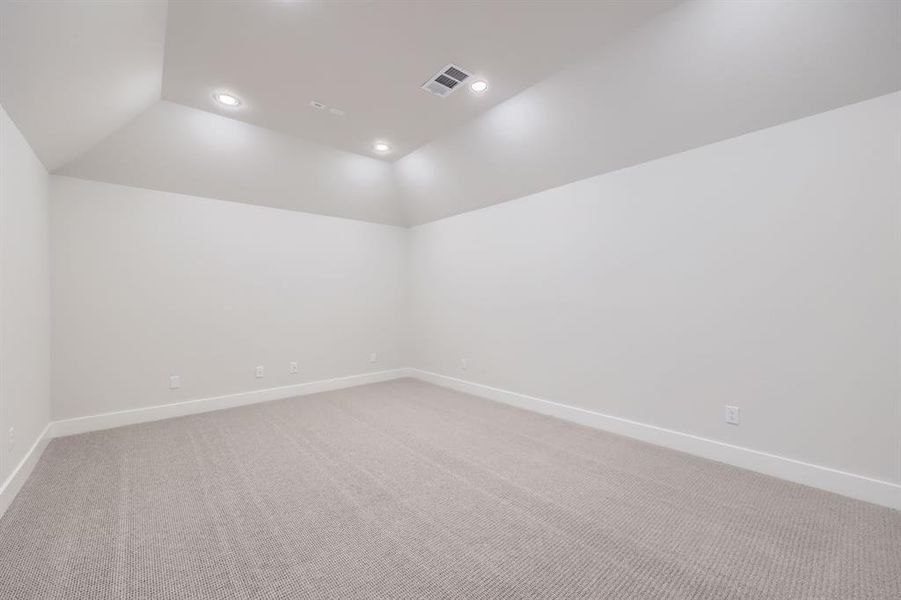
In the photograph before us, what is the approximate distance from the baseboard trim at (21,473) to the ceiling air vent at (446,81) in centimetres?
360

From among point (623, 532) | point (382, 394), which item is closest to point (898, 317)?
point (623, 532)

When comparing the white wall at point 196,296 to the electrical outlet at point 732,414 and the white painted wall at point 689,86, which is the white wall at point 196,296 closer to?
the white painted wall at point 689,86

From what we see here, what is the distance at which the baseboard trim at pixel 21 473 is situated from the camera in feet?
6.84

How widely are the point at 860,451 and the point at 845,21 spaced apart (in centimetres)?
231

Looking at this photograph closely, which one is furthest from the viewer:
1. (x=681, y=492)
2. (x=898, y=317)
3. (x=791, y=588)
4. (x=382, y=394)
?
(x=382, y=394)

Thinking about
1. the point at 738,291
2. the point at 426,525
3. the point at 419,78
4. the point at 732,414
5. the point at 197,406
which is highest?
the point at 419,78

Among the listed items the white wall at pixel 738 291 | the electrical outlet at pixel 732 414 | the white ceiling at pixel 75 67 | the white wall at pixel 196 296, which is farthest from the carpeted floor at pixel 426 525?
the white ceiling at pixel 75 67

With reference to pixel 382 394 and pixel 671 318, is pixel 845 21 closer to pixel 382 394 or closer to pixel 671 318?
pixel 671 318

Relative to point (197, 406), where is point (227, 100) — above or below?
above

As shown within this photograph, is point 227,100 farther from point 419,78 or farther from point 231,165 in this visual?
point 419,78

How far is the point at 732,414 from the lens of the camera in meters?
2.64

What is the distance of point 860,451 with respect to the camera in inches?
85.6

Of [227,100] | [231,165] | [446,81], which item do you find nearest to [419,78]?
Answer: [446,81]

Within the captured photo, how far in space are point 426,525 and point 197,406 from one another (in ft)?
10.5
